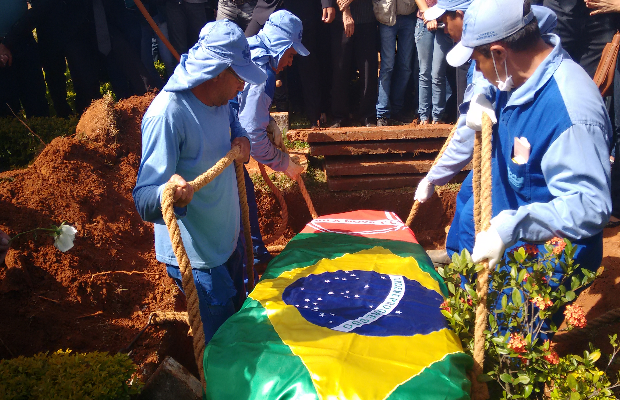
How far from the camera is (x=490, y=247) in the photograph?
6.54 feet

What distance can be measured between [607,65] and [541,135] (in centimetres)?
343

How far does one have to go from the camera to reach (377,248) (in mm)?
3045

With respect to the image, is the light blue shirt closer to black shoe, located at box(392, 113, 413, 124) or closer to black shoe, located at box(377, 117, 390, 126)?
black shoe, located at box(377, 117, 390, 126)

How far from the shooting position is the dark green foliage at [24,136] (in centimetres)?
531

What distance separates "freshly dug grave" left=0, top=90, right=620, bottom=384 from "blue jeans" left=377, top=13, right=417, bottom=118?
1.21m

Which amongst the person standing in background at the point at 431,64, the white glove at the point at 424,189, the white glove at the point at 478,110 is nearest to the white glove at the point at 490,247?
the white glove at the point at 478,110

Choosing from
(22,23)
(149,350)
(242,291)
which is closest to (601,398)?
(242,291)

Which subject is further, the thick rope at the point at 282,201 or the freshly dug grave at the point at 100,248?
the thick rope at the point at 282,201

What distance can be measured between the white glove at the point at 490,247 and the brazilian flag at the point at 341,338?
364 mm

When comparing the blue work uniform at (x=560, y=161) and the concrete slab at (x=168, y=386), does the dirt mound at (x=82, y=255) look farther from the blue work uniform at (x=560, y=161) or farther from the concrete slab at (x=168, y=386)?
the blue work uniform at (x=560, y=161)

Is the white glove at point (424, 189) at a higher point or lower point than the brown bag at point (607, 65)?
lower

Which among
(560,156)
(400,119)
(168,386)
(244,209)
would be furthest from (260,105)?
(400,119)

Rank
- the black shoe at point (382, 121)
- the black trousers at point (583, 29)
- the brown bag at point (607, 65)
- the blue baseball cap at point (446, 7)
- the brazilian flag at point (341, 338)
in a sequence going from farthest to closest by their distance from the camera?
the black shoe at point (382, 121), the black trousers at point (583, 29), the brown bag at point (607, 65), the blue baseball cap at point (446, 7), the brazilian flag at point (341, 338)

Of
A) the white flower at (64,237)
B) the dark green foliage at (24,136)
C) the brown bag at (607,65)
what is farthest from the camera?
the dark green foliage at (24,136)
